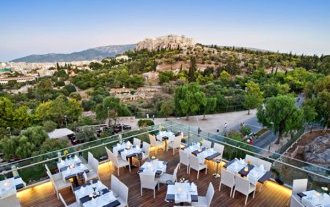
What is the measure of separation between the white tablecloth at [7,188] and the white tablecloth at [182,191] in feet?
13.0

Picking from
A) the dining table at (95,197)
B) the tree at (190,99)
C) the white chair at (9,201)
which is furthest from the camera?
the tree at (190,99)

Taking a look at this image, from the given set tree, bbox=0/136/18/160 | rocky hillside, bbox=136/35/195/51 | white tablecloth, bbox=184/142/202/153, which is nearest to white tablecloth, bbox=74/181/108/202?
white tablecloth, bbox=184/142/202/153

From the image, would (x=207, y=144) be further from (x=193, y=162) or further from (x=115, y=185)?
(x=115, y=185)

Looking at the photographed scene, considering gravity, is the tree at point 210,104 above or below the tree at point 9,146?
above

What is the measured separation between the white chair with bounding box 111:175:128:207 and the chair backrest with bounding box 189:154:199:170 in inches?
104

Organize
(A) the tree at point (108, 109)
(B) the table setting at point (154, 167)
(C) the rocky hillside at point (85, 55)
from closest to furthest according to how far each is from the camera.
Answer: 1. (B) the table setting at point (154, 167)
2. (A) the tree at point (108, 109)
3. (C) the rocky hillside at point (85, 55)

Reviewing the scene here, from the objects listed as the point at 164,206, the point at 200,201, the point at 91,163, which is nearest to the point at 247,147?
the point at 200,201

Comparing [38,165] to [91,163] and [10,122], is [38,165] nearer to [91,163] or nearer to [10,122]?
[91,163]

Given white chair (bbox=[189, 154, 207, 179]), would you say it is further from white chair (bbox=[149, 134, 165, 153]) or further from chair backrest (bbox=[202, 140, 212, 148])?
white chair (bbox=[149, 134, 165, 153])

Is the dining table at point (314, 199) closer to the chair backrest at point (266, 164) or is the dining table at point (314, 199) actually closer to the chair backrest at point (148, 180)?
the chair backrest at point (266, 164)

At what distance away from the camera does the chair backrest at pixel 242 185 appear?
19.1ft

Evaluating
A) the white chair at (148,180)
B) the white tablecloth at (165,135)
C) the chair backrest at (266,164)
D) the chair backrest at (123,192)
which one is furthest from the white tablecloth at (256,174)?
the white tablecloth at (165,135)

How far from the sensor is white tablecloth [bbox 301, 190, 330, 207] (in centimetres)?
490

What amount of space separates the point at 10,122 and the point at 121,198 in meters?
22.9
